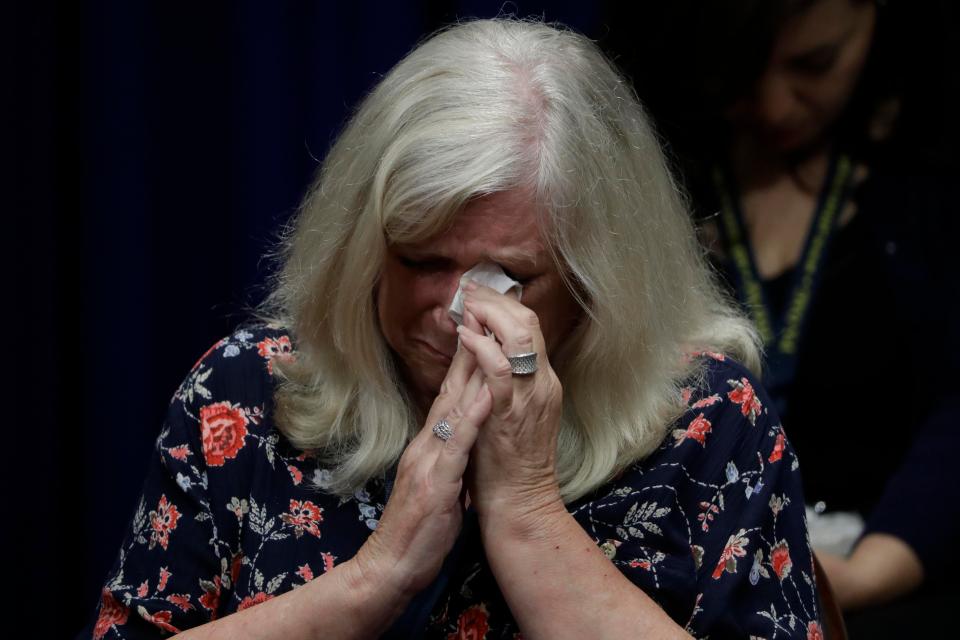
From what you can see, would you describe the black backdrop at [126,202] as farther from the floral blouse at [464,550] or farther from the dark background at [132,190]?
the floral blouse at [464,550]

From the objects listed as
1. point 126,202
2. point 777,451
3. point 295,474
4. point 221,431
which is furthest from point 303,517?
point 126,202

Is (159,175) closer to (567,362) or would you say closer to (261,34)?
(261,34)

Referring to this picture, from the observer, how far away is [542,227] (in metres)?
1.51

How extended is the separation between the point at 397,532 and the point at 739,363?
23.7 inches

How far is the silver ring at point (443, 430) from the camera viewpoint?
1.45m

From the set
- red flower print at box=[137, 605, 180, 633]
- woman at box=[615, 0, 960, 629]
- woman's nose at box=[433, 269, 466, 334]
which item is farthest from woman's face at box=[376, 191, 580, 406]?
woman at box=[615, 0, 960, 629]

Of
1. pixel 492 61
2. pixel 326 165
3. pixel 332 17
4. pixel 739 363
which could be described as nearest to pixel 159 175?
pixel 332 17

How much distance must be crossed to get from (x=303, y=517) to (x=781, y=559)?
61 cm

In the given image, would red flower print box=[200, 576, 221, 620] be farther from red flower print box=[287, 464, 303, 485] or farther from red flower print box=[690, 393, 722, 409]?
red flower print box=[690, 393, 722, 409]

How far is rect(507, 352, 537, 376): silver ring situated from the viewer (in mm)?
1437

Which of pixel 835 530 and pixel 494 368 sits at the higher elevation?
pixel 494 368

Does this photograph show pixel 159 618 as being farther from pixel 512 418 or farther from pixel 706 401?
pixel 706 401

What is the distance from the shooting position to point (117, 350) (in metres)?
2.41

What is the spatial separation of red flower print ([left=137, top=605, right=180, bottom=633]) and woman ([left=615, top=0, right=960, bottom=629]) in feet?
3.85
